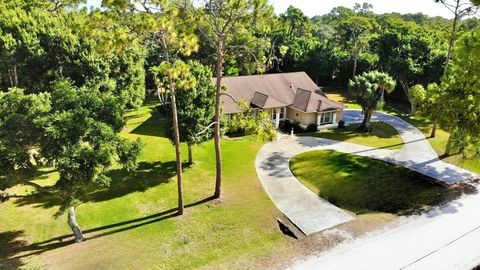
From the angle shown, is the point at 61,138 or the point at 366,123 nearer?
the point at 61,138

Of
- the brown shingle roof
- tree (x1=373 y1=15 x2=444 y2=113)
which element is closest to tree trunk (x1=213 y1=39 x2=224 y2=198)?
the brown shingle roof

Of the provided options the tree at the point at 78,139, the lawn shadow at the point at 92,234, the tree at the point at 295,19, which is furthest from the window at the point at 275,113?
Result: the tree at the point at 295,19

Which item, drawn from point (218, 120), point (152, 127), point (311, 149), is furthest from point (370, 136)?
point (152, 127)

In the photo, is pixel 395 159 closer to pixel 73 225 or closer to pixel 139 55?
pixel 73 225

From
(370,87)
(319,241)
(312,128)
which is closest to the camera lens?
(319,241)

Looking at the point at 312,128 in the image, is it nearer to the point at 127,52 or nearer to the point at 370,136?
the point at 370,136

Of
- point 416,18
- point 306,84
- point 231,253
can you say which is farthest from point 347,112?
point 416,18
